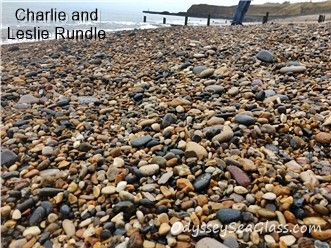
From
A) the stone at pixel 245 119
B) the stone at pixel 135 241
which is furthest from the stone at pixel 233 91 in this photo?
the stone at pixel 135 241

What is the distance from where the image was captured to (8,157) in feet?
8.89

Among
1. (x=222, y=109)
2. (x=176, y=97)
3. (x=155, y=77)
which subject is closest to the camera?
(x=222, y=109)

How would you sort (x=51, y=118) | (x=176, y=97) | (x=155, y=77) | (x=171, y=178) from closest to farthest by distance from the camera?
(x=171, y=178), (x=51, y=118), (x=176, y=97), (x=155, y=77)

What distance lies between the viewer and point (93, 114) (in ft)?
11.6

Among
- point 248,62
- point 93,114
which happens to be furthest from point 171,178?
point 248,62

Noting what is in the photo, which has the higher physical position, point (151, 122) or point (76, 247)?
point (151, 122)

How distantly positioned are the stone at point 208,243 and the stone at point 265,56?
3542mm

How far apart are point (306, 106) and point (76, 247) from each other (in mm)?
2670

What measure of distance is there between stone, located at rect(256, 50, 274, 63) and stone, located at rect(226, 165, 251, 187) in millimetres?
2849

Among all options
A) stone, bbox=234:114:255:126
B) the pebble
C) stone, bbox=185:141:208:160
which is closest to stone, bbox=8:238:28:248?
the pebble

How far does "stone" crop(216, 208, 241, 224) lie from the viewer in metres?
1.95

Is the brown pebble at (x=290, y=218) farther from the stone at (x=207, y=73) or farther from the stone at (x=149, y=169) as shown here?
the stone at (x=207, y=73)

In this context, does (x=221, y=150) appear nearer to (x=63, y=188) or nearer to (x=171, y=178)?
(x=171, y=178)

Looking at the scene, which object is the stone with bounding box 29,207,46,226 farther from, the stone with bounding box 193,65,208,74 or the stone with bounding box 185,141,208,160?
the stone with bounding box 193,65,208,74
